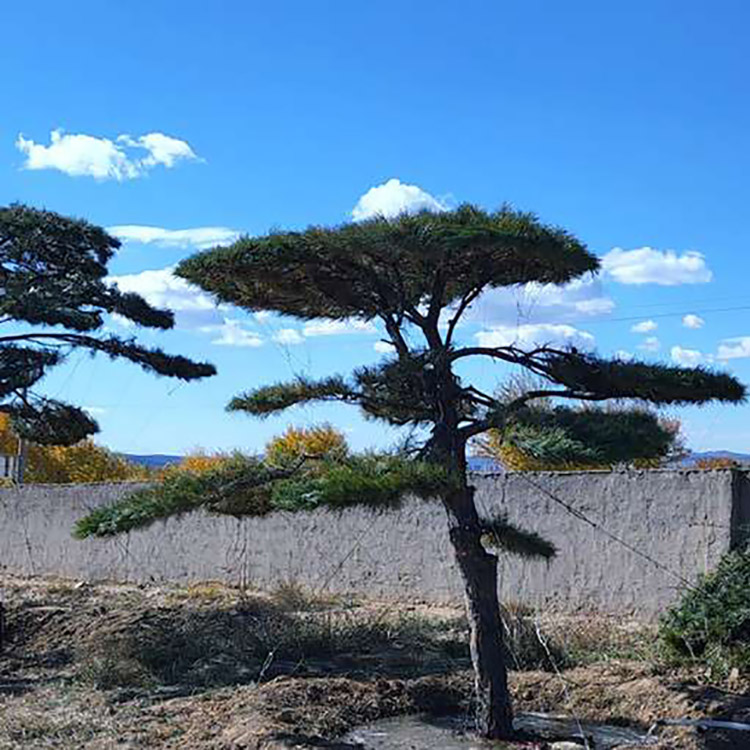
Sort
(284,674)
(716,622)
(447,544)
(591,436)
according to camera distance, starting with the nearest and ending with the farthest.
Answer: (591,436), (716,622), (284,674), (447,544)

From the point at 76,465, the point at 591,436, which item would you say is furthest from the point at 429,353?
the point at 76,465

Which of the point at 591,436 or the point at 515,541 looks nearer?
the point at 591,436

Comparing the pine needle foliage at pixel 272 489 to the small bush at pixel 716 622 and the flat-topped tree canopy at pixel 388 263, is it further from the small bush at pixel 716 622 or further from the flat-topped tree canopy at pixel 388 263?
the small bush at pixel 716 622

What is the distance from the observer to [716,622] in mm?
9844

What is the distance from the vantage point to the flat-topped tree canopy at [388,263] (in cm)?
684

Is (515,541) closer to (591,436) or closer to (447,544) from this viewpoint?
(591,436)

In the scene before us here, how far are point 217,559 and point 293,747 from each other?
11.1m

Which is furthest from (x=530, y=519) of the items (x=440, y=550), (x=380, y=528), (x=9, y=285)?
(x=9, y=285)

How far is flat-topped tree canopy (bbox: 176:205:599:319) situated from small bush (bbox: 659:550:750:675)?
3862mm

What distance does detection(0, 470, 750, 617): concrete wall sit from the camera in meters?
12.8

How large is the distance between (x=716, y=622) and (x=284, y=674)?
3.60m

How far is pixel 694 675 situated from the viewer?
9406 millimetres

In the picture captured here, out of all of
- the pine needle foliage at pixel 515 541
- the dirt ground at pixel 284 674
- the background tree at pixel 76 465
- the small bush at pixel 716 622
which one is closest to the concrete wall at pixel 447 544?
the dirt ground at pixel 284 674

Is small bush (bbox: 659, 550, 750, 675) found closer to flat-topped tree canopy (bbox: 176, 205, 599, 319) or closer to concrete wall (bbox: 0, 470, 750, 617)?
concrete wall (bbox: 0, 470, 750, 617)
